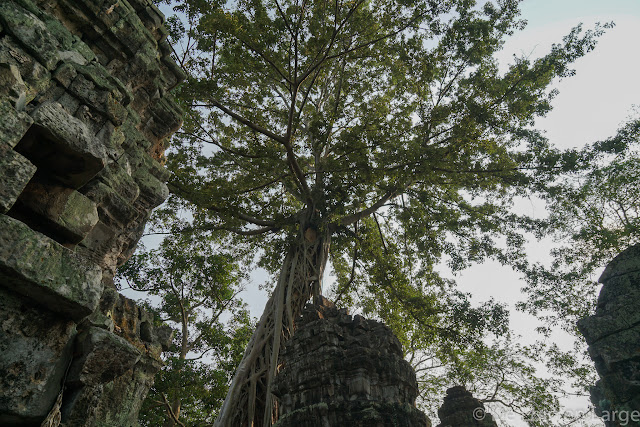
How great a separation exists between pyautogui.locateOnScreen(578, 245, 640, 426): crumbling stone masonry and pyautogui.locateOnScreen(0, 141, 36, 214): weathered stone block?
5.24 m

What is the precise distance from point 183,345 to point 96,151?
9.93 m

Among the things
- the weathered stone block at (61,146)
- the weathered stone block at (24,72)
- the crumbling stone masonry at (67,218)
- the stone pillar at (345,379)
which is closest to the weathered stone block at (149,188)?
the crumbling stone masonry at (67,218)

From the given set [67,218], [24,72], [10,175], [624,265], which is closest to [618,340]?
[624,265]

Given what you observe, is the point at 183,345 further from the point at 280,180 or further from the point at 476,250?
the point at 476,250

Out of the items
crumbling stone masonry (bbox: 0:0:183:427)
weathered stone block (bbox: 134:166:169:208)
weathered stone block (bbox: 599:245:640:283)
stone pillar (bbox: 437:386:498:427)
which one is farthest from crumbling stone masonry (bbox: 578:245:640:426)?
weathered stone block (bbox: 134:166:169:208)

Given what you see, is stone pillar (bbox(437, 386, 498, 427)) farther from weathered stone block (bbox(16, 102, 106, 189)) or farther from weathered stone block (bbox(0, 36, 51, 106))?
weathered stone block (bbox(0, 36, 51, 106))

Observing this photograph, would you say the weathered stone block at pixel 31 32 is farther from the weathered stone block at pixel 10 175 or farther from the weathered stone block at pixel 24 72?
the weathered stone block at pixel 10 175

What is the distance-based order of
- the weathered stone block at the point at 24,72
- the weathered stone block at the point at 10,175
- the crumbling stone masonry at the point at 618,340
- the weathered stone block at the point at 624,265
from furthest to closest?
the weathered stone block at the point at 624,265 < the crumbling stone masonry at the point at 618,340 < the weathered stone block at the point at 24,72 < the weathered stone block at the point at 10,175

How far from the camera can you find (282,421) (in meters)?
4.10

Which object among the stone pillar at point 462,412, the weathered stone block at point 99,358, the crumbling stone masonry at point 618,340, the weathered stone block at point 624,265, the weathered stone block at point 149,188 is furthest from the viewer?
the stone pillar at point 462,412

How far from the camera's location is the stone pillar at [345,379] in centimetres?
384

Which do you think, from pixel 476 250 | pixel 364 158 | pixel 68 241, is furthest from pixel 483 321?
pixel 68 241

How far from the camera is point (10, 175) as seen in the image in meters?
1.45

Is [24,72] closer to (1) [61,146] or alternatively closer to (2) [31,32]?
(2) [31,32]
